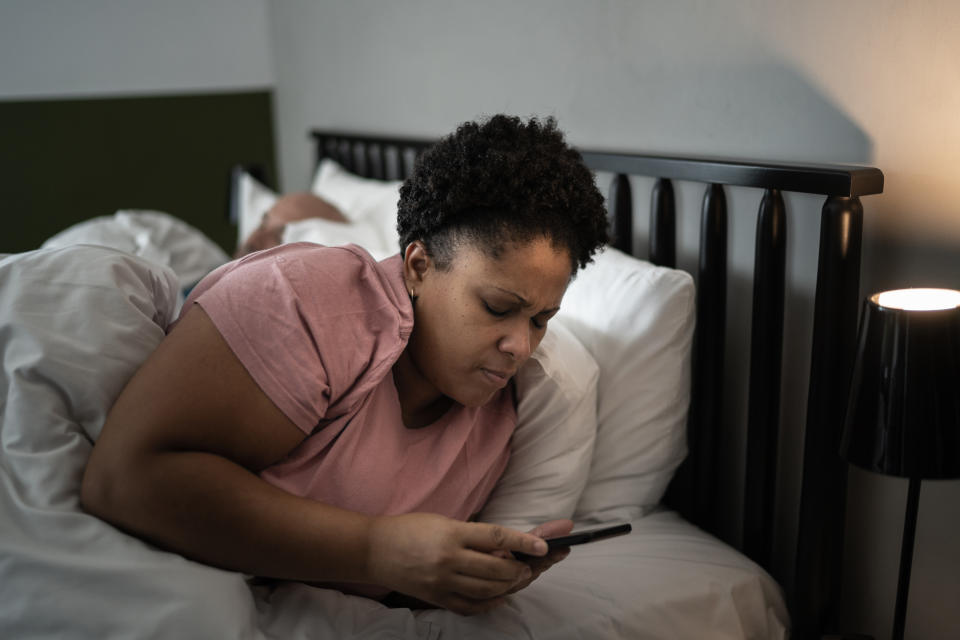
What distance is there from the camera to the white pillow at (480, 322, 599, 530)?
125 cm

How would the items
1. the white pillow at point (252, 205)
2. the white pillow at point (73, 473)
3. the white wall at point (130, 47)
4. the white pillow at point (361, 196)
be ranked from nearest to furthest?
1. the white pillow at point (73, 473)
2. the white pillow at point (361, 196)
3. the white pillow at point (252, 205)
4. the white wall at point (130, 47)

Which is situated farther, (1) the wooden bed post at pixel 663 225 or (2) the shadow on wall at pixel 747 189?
(1) the wooden bed post at pixel 663 225

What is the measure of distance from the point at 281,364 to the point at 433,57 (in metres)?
1.61

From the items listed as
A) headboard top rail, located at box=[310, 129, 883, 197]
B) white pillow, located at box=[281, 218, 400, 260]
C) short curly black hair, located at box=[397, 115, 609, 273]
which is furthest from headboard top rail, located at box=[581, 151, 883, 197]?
white pillow, located at box=[281, 218, 400, 260]

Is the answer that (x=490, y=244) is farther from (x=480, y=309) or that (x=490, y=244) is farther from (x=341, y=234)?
(x=341, y=234)

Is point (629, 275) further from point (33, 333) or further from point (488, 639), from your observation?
point (33, 333)

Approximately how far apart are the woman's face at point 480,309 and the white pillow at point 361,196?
0.91 metres

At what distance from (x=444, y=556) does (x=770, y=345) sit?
0.63m

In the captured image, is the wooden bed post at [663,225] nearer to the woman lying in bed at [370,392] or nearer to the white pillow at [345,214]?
the woman lying in bed at [370,392]

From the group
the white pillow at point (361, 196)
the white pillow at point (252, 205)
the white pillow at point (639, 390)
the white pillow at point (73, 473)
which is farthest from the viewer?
the white pillow at point (252, 205)

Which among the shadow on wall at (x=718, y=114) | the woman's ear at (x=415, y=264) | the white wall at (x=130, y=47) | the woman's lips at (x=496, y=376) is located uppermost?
the white wall at (x=130, y=47)

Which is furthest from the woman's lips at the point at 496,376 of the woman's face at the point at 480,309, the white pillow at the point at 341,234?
the white pillow at the point at 341,234

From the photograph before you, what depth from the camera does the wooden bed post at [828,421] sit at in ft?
3.64

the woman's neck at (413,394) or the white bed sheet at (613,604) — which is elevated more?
the woman's neck at (413,394)
